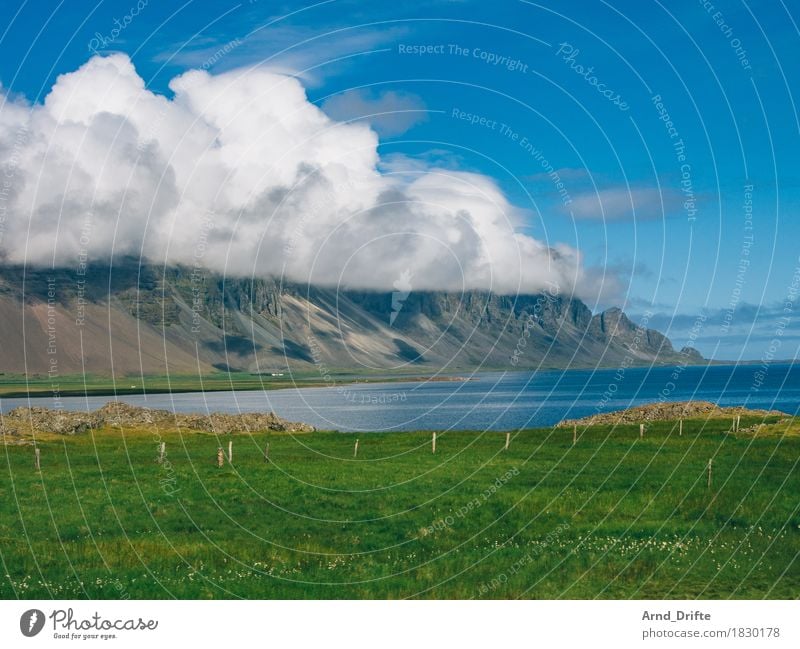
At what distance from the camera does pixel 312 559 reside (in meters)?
29.1

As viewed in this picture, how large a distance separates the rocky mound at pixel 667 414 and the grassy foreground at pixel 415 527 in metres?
29.3

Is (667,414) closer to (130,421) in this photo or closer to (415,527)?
(130,421)

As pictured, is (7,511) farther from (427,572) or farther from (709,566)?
(709,566)

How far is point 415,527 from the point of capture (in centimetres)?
3394

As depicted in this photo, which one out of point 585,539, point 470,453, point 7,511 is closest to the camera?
point 585,539

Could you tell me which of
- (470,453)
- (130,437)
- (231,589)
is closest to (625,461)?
(470,453)

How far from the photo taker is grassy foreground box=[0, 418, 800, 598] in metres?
25.9

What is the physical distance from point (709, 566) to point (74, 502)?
2818 cm
